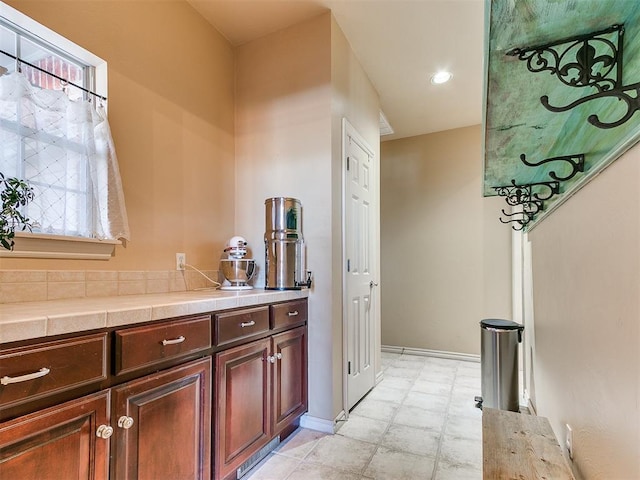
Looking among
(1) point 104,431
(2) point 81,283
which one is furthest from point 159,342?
(2) point 81,283

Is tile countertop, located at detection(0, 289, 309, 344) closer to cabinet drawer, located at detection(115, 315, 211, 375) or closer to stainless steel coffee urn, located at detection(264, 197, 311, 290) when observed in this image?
cabinet drawer, located at detection(115, 315, 211, 375)

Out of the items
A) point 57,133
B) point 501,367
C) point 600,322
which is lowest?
point 501,367

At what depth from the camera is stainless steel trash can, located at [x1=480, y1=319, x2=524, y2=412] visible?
242 centimetres

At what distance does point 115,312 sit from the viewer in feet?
3.77

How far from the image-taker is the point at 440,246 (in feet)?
13.9

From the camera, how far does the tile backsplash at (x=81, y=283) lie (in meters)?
1.40

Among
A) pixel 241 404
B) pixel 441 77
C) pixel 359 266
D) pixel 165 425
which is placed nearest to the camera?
pixel 165 425

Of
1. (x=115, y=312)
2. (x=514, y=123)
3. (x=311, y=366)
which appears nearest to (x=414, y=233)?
(x=311, y=366)

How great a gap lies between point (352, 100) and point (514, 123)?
5.50 feet

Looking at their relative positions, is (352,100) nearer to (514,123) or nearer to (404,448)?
(514,123)

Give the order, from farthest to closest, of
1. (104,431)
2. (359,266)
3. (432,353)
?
(432,353), (359,266), (104,431)

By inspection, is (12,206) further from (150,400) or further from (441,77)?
(441,77)

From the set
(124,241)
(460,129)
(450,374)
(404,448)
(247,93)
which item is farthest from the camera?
(460,129)

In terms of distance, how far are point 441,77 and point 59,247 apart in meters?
3.17
